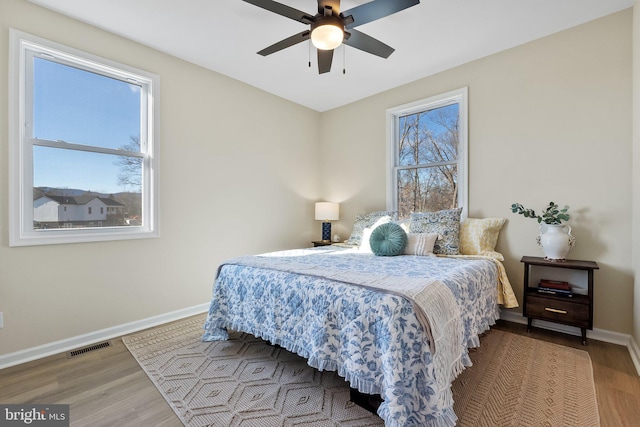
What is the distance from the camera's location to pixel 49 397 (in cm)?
175

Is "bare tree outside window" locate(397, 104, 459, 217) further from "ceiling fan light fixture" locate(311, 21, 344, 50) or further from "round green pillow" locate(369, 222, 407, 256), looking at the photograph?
"ceiling fan light fixture" locate(311, 21, 344, 50)

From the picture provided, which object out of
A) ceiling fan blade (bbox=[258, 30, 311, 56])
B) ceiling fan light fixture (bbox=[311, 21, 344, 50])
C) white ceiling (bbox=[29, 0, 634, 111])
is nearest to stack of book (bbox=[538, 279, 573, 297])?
white ceiling (bbox=[29, 0, 634, 111])

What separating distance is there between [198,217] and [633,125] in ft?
13.5

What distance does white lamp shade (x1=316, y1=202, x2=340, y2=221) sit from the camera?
4.25 metres

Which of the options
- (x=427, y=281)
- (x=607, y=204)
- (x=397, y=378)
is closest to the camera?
(x=397, y=378)

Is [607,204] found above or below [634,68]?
below

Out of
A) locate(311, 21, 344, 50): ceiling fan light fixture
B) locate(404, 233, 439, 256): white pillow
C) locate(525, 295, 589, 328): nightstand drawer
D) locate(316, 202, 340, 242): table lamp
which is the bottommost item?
locate(525, 295, 589, 328): nightstand drawer

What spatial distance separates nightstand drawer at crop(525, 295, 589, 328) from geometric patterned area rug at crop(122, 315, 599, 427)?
0.23 m

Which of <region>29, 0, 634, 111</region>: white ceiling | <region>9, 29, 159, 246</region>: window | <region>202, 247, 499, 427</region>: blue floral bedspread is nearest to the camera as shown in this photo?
<region>202, 247, 499, 427</region>: blue floral bedspread

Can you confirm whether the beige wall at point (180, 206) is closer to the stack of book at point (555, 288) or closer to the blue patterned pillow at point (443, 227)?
the blue patterned pillow at point (443, 227)

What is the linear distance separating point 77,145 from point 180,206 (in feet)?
3.29

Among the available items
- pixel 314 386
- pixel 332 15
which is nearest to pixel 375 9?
pixel 332 15

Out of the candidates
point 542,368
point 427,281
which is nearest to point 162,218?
point 427,281

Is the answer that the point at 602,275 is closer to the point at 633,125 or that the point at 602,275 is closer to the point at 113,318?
the point at 633,125
